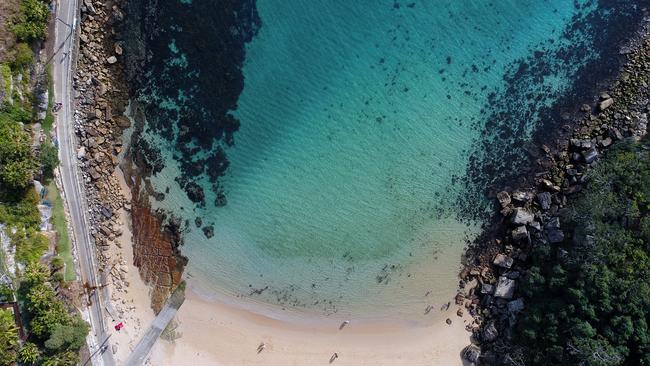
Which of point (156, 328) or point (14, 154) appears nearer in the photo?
point (14, 154)

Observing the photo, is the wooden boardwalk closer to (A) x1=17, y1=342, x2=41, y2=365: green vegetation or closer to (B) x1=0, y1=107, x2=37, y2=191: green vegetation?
(A) x1=17, y1=342, x2=41, y2=365: green vegetation

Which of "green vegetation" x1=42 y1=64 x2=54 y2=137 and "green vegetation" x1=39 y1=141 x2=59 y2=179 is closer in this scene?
"green vegetation" x1=39 y1=141 x2=59 y2=179

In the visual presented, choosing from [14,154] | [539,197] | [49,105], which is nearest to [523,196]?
[539,197]

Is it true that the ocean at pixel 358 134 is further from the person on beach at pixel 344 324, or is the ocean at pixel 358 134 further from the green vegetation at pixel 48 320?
the green vegetation at pixel 48 320

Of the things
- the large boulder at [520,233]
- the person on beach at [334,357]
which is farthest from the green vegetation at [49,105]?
the large boulder at [520,233]

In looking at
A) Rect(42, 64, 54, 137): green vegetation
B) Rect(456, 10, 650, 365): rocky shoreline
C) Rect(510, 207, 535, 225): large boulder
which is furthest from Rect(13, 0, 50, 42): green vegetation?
Rect(510, 207, 535, 225): large boulder

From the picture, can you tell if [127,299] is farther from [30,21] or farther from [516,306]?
[516,306]
